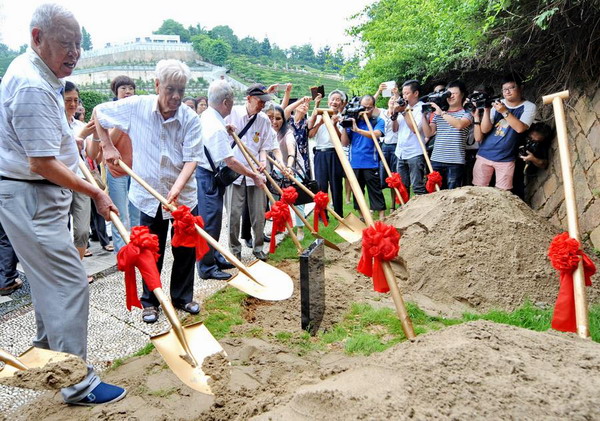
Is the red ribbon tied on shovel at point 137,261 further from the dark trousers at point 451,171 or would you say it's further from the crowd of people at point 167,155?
the dark trousers at point 451,171

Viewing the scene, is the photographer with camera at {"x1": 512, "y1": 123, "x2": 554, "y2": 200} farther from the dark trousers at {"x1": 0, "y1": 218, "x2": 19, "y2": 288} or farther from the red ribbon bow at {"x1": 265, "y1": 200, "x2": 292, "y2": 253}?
the dark trousers at {"x1": 0, "y1": 218, "x2": 19, "y2": 288}

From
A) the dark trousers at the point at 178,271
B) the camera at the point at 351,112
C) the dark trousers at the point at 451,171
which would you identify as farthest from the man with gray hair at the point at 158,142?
the dark trousers at the point at 451,171

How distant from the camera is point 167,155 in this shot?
11.3ft

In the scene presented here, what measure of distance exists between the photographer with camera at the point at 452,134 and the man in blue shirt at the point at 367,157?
0.97m

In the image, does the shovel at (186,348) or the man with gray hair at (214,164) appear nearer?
the shovel at (186,348)

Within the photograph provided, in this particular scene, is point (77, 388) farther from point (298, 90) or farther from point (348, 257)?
point (298, 90)

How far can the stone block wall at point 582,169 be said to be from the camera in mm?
4598

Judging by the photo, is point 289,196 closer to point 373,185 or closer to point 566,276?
point 373,185

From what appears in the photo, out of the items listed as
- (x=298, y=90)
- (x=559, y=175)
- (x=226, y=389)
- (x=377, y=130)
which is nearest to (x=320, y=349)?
(x=226, y=389)

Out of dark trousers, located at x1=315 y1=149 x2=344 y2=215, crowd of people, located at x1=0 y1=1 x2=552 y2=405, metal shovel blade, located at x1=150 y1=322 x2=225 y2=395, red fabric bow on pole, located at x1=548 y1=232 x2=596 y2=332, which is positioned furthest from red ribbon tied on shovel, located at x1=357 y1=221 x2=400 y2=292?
dark trousers, located at x1=315 y1=149 x2=344 y2=215

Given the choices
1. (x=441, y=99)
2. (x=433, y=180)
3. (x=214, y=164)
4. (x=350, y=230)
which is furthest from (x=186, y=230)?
(x=441, y=99)

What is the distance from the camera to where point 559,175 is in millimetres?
5141

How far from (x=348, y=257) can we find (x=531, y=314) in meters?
2.11

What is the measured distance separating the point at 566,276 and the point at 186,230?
253 centimetres
